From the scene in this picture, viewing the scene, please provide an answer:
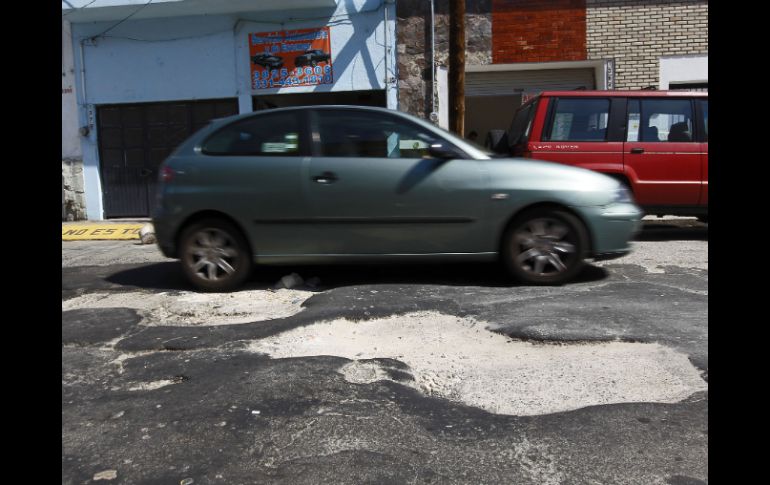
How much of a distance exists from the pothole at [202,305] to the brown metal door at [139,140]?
8481 millimetres

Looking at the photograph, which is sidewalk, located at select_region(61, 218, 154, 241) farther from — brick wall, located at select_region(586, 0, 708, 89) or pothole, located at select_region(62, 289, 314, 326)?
brick wall, located at select_region(586, 0, 708, 89)

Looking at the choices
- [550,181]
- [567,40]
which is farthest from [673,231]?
[567,40]

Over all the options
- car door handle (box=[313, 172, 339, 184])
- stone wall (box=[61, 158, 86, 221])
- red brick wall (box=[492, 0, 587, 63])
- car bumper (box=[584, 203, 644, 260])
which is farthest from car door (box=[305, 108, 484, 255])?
stone wall (box=[61, 158, 86, 221])

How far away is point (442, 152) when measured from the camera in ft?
16.6

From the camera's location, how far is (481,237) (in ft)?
16.5

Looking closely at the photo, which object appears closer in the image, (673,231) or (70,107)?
(673,231)

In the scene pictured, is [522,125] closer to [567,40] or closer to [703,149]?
[703,149]

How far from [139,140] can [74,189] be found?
1861 mm

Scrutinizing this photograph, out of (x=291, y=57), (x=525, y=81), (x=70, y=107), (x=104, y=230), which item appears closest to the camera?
(x=104, y=230)

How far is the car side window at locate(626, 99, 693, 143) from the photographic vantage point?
25.0 ft

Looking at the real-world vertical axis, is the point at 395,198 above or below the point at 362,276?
above
